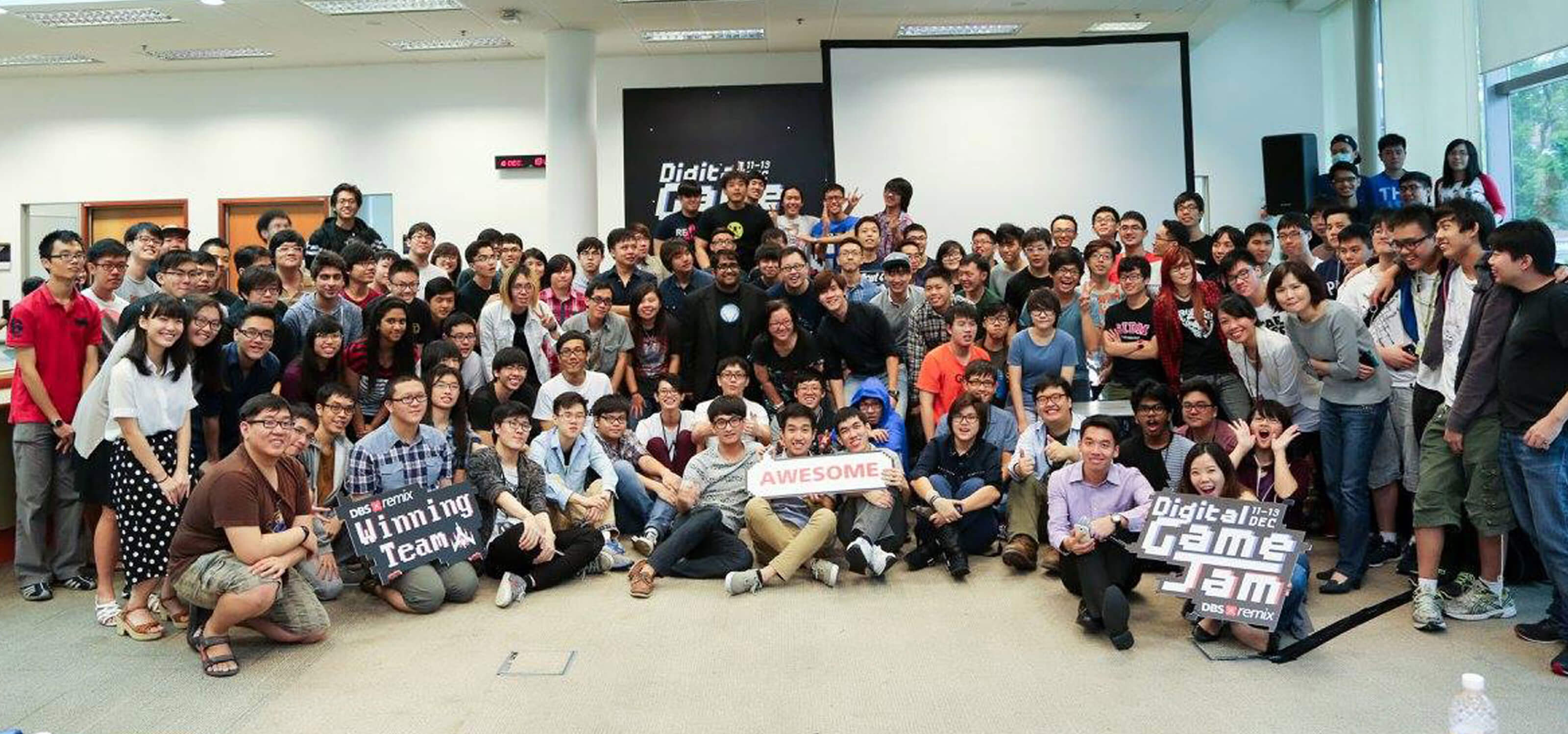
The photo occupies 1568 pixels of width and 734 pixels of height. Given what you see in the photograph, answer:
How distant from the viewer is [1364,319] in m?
4.80

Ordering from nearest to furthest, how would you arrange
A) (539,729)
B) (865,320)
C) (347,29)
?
(539,729), (865,320), (347,29)

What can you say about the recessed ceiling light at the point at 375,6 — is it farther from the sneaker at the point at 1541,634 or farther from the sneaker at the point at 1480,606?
the sneaker at the point at 1541,634

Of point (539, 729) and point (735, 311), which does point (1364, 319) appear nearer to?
point (735, 311)

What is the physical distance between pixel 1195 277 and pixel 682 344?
281cm

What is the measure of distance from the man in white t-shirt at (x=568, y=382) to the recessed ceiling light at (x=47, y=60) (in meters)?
9.03

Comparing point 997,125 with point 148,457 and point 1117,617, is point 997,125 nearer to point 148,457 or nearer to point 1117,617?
point 1117,617

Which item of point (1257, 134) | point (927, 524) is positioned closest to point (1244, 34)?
point (1257, 134)

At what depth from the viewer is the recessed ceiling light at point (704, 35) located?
10734 millimetres

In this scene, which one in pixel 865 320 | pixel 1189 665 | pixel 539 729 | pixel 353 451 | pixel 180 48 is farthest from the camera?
pixel 180 48

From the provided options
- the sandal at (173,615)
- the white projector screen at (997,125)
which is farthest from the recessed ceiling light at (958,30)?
the sandal at (173,615)

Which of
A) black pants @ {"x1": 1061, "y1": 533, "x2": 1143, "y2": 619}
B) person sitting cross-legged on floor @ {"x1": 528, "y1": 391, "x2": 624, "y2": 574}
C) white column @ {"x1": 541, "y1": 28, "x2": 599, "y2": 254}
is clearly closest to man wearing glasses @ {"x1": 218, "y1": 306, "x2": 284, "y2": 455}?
person sitting cross-legged on floor @ {"x1": 528, "y1": 391, "x2": 624, "y2": 574}

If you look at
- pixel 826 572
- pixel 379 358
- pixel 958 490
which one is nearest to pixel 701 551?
pixel 826 572

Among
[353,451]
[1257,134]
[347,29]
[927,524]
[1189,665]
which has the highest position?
[347,29]

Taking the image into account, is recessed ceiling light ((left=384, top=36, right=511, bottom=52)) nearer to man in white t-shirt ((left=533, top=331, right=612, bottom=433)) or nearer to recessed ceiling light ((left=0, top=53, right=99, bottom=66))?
recessed ceiling light ((left=0, top=53, right=99, bottom=66))
